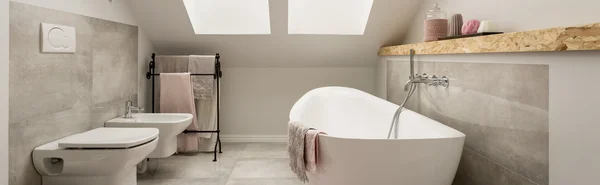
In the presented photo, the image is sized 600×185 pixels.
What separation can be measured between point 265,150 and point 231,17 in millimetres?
1407

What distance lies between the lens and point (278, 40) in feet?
14.6

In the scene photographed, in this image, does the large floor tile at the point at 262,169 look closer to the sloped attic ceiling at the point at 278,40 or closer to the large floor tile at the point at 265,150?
the large floor tile at the point at 265,150

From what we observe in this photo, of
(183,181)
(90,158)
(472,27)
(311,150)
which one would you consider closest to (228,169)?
(183,181)

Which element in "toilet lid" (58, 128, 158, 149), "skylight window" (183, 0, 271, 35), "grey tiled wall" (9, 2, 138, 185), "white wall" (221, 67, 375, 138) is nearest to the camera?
"grey tiled wall" (9, 2, 138, 185)

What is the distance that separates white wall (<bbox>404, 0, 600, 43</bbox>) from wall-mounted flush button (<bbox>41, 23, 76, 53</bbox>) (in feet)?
8.43

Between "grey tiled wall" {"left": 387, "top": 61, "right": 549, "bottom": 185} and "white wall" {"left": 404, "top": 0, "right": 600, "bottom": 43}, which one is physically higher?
"white wall" {"left": 404, "top": 0, "right": 600, "bottom": 43}

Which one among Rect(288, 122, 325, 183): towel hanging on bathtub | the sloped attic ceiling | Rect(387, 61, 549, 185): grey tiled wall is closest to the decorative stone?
Rect(387, 61, 549, 185): grey tiled wall

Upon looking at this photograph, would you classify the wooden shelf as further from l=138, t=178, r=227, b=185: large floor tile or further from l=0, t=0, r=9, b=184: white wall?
l=0, t=0, r=9, b=184: white wall

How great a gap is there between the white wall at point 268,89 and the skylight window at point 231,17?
53 centimetres

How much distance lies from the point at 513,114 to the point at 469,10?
1.14 metres

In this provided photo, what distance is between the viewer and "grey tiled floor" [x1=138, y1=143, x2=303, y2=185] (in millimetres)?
3408

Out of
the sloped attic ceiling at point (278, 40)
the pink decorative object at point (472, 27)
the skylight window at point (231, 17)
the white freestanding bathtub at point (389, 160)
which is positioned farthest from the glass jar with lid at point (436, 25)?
the skylight window at point (231, 17)

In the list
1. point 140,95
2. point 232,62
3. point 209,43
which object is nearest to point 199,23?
point 209,43

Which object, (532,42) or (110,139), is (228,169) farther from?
(532,42)
